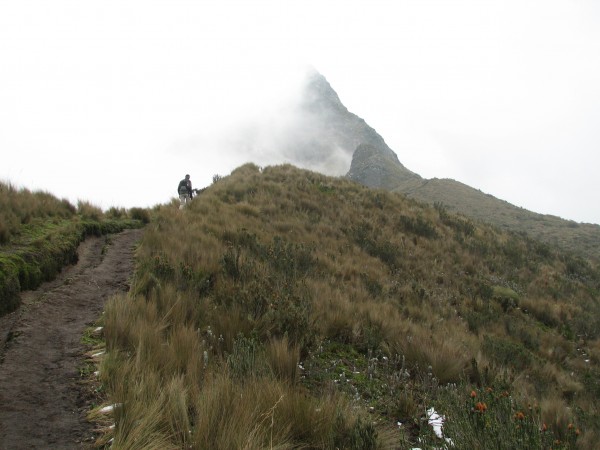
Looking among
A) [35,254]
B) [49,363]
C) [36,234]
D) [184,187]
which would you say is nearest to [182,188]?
[184,187]

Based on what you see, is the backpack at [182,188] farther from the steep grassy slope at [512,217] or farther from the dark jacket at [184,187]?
the steep grassy slope at [512,217]

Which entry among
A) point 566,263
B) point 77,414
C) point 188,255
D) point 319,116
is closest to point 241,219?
point 188,255

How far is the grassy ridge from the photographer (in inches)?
175

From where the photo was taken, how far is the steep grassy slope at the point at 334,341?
2590 mm

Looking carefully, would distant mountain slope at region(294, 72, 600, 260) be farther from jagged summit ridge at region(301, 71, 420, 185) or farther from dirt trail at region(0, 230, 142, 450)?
dirt trail at region(0, 230, 142, 450)

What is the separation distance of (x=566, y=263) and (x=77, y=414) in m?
18.8

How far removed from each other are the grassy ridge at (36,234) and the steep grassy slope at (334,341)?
1.12 meters

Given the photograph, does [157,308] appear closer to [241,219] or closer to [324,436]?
[324,436]

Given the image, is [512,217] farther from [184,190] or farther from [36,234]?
[36,234]

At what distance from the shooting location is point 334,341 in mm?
5129

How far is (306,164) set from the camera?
455 ft

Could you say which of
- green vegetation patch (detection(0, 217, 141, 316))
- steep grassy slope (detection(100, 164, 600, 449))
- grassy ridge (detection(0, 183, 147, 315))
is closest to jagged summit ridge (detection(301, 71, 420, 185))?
steep grassy slope (detection(100, 164, 600, 449))

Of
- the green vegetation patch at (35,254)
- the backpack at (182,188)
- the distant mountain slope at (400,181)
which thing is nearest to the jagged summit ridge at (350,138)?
the distant mountain slope at (400,181)

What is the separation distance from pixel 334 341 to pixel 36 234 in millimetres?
5100
